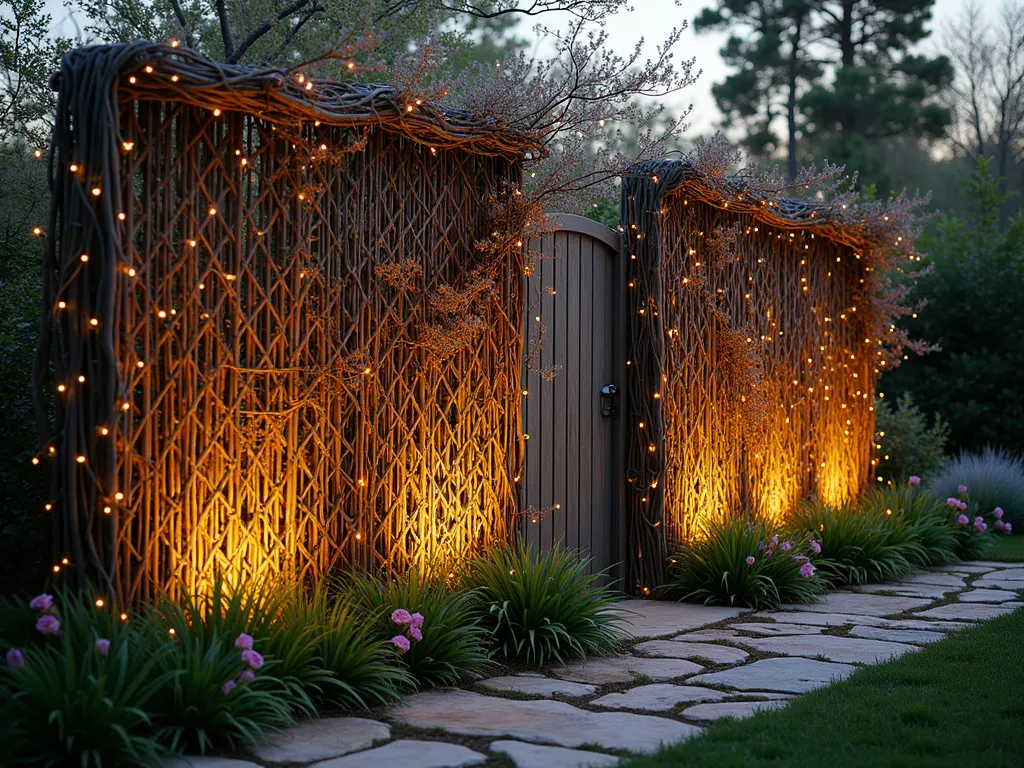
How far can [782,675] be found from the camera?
4.30m

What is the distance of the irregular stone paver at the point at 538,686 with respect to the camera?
4020 millimetres

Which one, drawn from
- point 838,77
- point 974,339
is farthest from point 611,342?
point 838,77

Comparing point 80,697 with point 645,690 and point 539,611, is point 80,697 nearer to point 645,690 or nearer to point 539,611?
point 645,690

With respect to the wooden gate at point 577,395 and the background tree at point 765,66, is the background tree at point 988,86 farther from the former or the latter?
the wooden gate at point 577,395

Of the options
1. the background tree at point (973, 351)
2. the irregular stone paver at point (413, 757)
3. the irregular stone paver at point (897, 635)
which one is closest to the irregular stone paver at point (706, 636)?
the irregular stone paver at point (897, 635)

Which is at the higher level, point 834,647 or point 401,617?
point 401,617

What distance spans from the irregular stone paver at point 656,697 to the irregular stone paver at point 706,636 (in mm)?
933

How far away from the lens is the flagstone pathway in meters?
3.18

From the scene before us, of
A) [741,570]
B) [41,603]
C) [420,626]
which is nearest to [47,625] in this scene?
[41,603]

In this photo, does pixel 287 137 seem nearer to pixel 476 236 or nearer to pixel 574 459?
pixel 476 236

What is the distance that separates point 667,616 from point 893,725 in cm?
234

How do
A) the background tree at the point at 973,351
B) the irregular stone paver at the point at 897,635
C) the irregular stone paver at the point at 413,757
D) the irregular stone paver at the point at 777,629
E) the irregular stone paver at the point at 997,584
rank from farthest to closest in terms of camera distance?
the background tree at the point at 973,351 < the irregular stone paver at the point at 997,584 < the irregular stone paver at the point at 777,629 < the irregular stone paver at the point at 897,635 < the irregular stone paver at the point at 413,757

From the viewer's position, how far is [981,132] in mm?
21188

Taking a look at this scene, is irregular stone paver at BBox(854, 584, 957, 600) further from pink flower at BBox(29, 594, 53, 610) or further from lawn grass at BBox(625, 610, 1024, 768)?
pink flower at BBox(29, 594, 53, 610)
